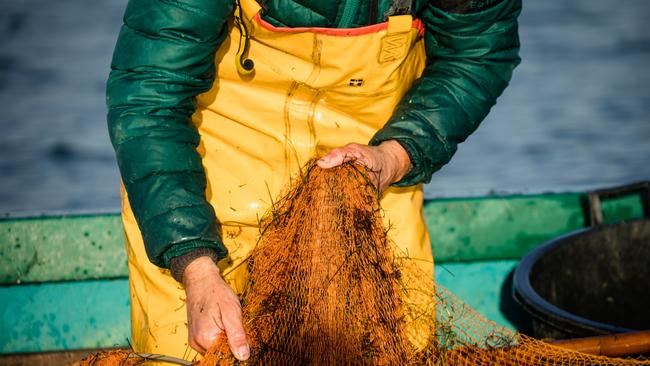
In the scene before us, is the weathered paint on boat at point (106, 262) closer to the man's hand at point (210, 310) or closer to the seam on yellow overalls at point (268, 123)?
the seam on yellow overalls at point (268, 123)

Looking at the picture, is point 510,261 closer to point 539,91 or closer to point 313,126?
point 313,126

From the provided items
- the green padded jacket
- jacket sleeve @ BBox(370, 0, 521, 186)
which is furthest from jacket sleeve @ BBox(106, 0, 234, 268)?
jacket sleeve @ BBox(370, 0, 521, 186)

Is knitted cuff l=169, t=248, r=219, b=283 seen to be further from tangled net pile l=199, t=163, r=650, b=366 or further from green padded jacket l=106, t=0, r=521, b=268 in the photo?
tangled net pile l=199, t=163, r=650, b=366

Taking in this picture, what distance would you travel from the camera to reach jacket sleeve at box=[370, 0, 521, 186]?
3.01 m

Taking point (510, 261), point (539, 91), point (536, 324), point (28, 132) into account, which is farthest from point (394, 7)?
point (539, 91)

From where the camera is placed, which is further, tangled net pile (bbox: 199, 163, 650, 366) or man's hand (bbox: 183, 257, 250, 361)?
tangled net pile (bbox: 199, 163, 650, 366)

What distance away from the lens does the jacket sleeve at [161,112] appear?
8.52ft

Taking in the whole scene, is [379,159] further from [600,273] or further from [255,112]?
[600,273]

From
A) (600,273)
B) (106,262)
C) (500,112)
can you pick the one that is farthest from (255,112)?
(500,112)

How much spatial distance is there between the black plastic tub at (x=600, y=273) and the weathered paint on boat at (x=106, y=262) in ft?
0.87

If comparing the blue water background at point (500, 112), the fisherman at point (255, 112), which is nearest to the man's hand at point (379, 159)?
the fisherman at point (255, 112)

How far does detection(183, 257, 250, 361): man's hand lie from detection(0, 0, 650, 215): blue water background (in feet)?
14.3

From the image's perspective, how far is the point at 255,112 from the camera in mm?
3029

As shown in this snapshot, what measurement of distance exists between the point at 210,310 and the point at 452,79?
1192mm
